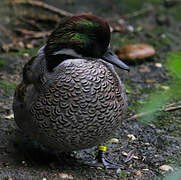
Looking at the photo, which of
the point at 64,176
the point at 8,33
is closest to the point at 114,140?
the point at 64,176

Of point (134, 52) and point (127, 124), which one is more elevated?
point (134, 52)

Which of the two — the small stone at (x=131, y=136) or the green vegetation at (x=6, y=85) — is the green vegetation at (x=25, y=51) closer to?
the green vegetation at (x=6, y=85)

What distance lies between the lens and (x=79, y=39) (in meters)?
2.92

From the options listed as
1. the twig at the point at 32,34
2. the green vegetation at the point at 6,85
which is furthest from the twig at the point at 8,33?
the green vegetation at the point at 6,85

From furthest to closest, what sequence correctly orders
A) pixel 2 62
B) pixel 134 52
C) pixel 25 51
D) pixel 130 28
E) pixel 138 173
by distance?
pixel 130 28
pixel 25 51
pixel 134 52
pixel 2 62
pixel 138 173

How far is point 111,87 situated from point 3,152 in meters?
1.16

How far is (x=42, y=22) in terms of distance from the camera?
6430 millimetres

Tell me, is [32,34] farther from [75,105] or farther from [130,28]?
[75,105]

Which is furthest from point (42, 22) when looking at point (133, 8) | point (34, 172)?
point (34, 172)

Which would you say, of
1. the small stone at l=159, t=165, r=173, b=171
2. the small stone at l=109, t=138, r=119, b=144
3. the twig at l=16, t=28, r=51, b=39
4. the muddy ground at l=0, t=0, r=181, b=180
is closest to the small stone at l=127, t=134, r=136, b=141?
the muddy ground at l=0, t=0, r=181, b=180

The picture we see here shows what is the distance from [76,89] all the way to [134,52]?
281cm

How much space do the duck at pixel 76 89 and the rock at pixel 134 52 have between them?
95.5 inches

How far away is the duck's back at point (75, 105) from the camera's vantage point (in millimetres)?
2900

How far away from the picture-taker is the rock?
5523 mm
